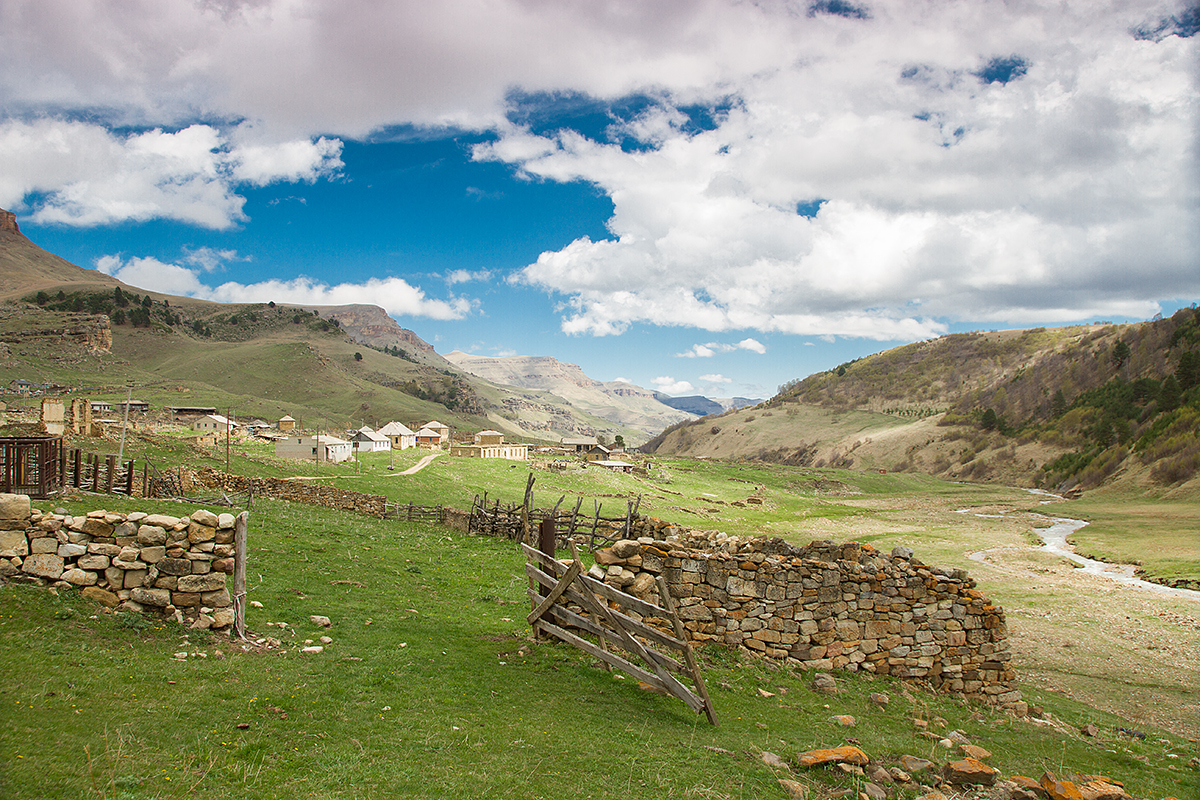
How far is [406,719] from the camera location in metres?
8.38

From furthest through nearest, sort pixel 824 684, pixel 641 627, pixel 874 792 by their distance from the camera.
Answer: pixel 824 684
pixel 641 627
pixel 874 792

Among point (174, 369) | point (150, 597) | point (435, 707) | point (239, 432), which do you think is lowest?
point (435, 707)

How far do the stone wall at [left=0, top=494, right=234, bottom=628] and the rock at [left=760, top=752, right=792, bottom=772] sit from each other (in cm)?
934

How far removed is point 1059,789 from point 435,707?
8.73 m

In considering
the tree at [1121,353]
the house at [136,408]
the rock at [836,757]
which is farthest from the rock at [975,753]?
the tree at [1121,353]

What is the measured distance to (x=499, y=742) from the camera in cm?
809

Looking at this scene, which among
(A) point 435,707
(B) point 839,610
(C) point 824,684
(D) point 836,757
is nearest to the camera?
(D) point 836,757

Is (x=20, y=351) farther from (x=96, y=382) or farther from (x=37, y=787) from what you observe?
(x=37, y=787)

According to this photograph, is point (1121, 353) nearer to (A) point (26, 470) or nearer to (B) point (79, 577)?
(B) point (79, 577)

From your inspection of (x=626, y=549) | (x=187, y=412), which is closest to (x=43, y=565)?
(x=626, y=549)

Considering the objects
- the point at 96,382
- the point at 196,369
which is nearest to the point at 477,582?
the point at 96,382

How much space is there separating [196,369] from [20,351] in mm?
38257

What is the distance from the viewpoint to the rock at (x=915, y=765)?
867 centimetres

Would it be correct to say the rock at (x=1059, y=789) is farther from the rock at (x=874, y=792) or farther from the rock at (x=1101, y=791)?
the rock at (x=874, y=792)
